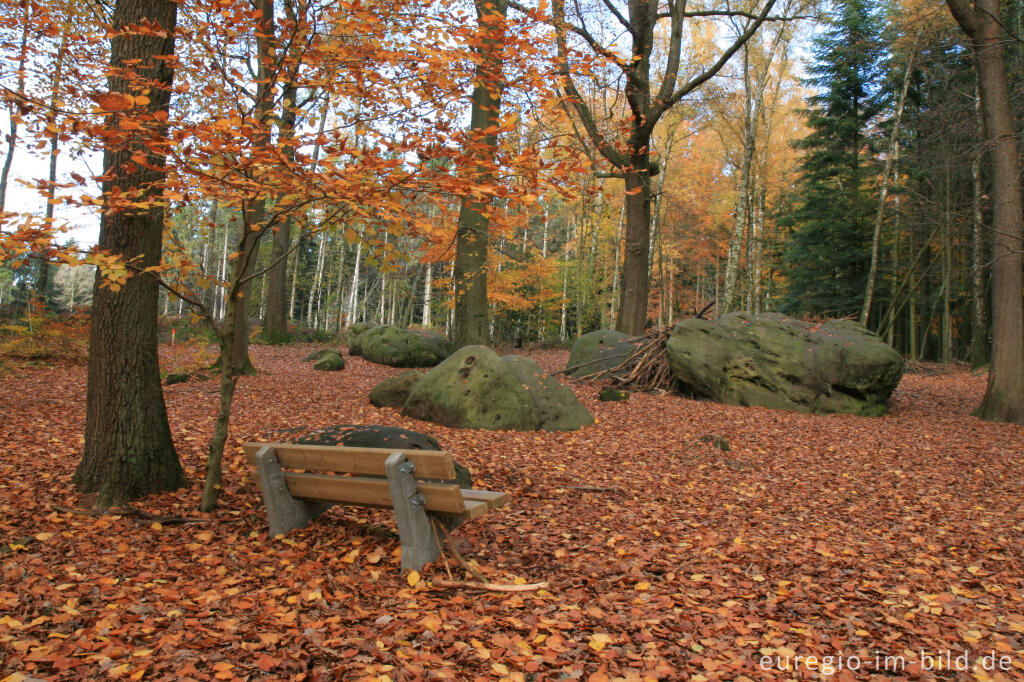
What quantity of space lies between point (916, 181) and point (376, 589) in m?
20.7

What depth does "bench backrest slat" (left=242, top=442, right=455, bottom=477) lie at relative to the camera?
3.13 metres

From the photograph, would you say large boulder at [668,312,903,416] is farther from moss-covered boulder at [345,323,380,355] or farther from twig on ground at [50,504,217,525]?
twig on ground at [50,504,217,525]

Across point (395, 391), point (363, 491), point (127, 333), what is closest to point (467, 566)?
point (363, 491)

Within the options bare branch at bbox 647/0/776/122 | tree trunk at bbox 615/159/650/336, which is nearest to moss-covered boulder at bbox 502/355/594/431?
tree trunk at bbox 615/159/650/336

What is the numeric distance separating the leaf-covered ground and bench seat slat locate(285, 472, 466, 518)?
370 millimetres

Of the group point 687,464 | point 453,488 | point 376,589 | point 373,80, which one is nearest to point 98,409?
point 376,589

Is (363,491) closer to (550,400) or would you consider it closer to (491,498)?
(491,498)

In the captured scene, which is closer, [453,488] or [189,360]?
[453,488]

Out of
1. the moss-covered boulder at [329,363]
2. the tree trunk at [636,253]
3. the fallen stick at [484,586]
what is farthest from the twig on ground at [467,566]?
the tree trunk at [636,253]

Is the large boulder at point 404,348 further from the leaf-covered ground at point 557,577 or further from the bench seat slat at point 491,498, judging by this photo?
the bench seat slat at point 491,498

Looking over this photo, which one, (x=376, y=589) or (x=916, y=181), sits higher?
(x=916, y=181)

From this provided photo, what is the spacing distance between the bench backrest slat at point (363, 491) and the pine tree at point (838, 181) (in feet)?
66.7

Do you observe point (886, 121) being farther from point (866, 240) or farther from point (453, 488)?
point (453, 488)

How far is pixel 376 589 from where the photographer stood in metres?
3.24
